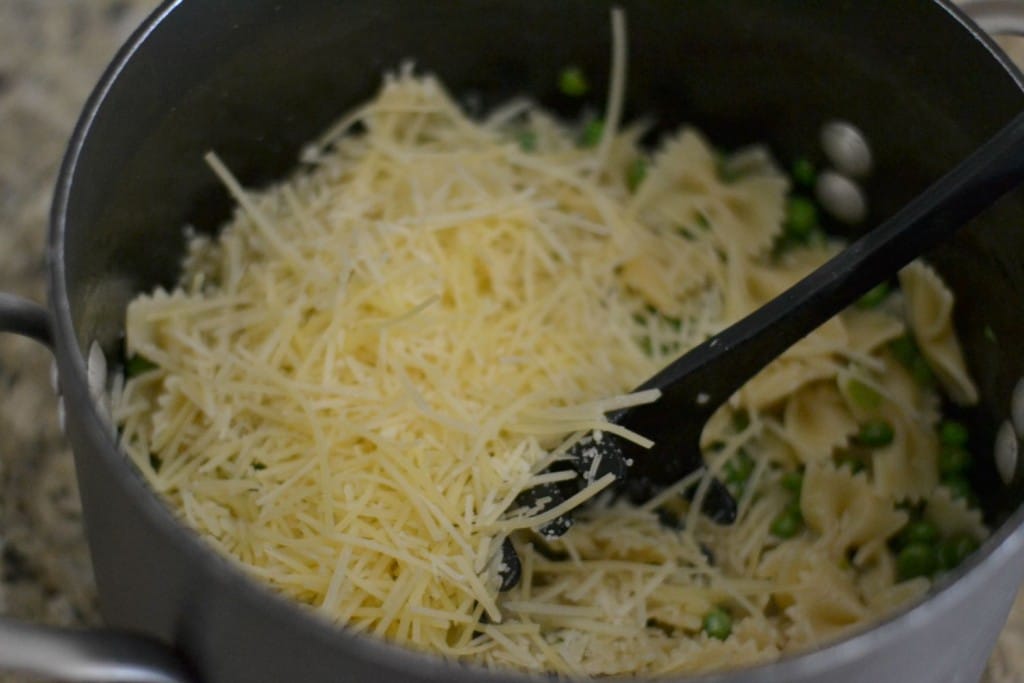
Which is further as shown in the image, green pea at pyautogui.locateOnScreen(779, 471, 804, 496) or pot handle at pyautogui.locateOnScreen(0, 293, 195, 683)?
green pea at pyautogui.locateOnScreen(779, 471, 804, 496)

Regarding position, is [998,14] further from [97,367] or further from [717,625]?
[97,367]

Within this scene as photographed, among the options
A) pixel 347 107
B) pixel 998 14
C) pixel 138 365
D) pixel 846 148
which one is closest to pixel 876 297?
pixel 846 148

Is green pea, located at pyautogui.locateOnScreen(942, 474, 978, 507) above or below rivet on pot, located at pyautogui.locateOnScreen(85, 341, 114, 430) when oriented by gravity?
below

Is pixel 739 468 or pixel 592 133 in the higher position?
pixel 592 133

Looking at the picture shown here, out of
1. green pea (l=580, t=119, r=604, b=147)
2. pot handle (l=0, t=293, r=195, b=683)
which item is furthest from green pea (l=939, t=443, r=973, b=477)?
pot handle (l=0, t=293, r=195, b=683)

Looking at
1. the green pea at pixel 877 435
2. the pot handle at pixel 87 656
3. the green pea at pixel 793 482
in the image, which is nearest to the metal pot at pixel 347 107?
the pot handle at pixel 87 656

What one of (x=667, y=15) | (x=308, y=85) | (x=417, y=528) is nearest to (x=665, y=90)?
(x=667, y=15)

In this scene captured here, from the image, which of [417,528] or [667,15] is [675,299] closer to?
[667,15]

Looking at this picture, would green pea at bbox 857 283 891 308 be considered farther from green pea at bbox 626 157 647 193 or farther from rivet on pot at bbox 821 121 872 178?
green pea at bbox 626 157 647 193

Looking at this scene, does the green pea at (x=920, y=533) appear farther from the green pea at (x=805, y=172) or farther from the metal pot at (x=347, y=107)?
the green pea at (x=805, y=172)
